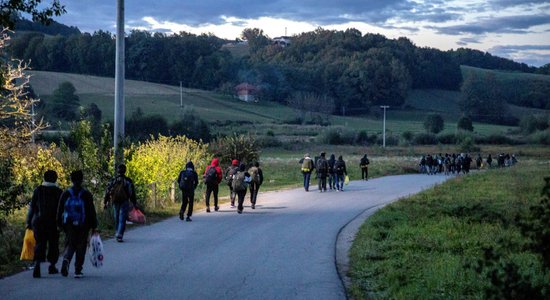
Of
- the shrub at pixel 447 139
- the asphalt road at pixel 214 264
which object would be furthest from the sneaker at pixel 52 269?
the shrub at pixel 447 139

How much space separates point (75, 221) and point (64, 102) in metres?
74.2

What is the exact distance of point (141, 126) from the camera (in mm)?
69688

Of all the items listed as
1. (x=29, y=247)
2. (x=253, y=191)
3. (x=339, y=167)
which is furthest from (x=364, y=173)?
(x=29, y=247)

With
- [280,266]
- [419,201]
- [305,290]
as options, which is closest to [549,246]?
[305,290]

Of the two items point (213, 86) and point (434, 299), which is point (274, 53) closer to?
point (213, 86)

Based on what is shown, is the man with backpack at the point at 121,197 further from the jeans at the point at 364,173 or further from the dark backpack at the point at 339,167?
the jeans at the point at 364,173

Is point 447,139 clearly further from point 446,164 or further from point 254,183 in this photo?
point 254,183

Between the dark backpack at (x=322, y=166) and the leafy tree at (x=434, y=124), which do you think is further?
the leafy tree at (x=434, y=124)

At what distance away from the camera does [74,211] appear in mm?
11086

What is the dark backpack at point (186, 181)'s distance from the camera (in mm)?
18891

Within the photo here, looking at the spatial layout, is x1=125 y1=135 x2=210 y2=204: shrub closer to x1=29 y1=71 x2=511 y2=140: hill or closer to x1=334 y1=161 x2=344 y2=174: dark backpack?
x1=334 y1=161 x2=344 y2=174: dark backpack

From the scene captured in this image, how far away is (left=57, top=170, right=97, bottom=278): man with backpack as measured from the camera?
1104cm

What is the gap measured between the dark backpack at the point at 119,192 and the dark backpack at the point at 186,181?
12.5ft

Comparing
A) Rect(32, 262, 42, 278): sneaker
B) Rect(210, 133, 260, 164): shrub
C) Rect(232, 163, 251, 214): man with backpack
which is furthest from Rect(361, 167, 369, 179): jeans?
Rect(32, 262, 42, 278): sneaker
